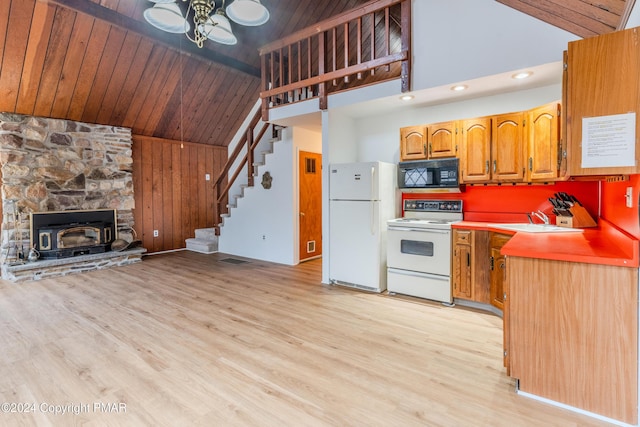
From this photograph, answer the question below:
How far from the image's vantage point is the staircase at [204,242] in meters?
6.64

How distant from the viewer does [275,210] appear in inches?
226

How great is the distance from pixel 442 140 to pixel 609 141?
6.81ft

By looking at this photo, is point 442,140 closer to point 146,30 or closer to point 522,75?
point 522,75

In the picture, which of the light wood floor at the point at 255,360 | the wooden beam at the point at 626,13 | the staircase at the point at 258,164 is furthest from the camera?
the staircase at the point at 258,164

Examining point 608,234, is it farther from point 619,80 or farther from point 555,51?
point 555,51

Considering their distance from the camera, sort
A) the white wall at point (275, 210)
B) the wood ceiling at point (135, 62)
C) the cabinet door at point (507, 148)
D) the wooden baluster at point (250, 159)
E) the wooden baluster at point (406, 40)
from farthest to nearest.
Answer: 1. the wooden baluster at point (250, 159)
2. the white wall at point (275, 210)
3. the wood ceiling at point (135, 62)
4. the wooden baluster at point (406, 40)
5. the cabinet door at point (507, 148)

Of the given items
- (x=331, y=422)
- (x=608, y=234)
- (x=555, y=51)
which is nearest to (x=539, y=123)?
(x=555, y=51)

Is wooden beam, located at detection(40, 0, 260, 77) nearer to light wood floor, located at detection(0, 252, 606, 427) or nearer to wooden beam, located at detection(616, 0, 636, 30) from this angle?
light wood floor, located at detection(0, 252, 606, 427)

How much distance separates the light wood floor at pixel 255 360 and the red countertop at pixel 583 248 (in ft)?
2.85

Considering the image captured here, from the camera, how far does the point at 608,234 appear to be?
2.54 meters

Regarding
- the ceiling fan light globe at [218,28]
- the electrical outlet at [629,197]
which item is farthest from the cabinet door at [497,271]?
the ceiling fan light globe at [218,28]

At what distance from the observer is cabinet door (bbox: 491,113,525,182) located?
3293 mm

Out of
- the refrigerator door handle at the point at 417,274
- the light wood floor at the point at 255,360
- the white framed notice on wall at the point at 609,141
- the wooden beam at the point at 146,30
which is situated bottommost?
the light wood floor at the point at 255,360

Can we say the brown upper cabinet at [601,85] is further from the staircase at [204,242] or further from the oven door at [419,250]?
the staircase at [204,242]
